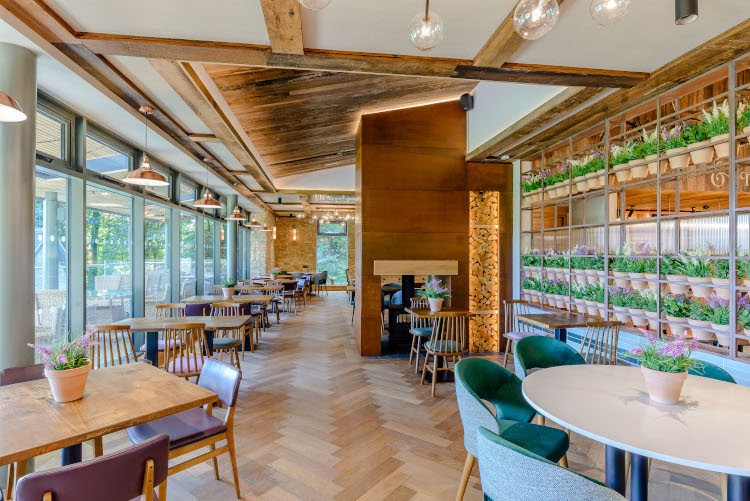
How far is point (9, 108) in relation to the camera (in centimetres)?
179

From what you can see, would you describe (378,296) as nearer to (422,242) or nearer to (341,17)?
(422,242)

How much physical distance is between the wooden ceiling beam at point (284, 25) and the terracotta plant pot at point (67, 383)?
2135mm

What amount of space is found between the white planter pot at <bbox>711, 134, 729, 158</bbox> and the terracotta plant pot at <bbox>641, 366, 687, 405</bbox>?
7.14 feet

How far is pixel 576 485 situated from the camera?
1220mm

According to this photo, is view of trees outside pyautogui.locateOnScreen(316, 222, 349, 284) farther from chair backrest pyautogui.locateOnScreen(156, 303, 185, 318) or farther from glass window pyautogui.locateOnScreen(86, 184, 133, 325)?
chair backrest pyautogui.locateOnScreen(156, 303, 185, 318)

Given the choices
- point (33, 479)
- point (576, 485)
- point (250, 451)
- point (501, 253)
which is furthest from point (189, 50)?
point (501, 253)

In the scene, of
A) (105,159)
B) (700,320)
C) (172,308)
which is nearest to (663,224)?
(700,320)

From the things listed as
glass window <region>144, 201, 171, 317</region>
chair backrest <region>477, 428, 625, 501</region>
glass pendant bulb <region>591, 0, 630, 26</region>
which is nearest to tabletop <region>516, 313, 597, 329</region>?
chair backrest <region>477, 428, 625, 501</region>

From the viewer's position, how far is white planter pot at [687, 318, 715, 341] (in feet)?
9.96

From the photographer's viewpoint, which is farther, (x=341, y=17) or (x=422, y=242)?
(x=422, y=242)

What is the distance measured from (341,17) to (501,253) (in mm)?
4466

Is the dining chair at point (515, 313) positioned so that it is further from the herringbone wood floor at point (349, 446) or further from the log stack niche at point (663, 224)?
the herringbone wood floor at point (349, 446)

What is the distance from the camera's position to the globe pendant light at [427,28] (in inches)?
68.1

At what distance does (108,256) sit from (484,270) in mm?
5213
